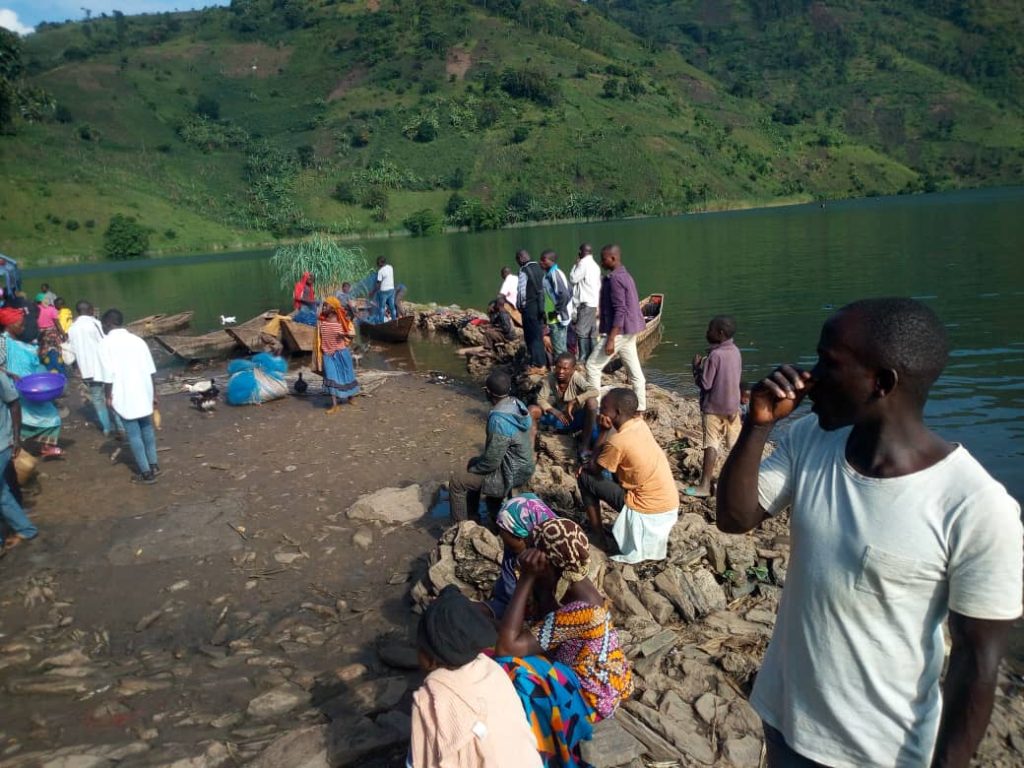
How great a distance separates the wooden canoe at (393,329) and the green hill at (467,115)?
188 ft

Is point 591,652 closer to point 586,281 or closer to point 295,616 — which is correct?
point 295,616

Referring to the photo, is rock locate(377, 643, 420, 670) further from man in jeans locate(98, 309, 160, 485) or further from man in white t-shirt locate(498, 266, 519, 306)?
man in white t-shirt locate(498, 266, 519, 306)

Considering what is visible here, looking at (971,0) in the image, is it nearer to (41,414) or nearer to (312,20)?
(312,20)

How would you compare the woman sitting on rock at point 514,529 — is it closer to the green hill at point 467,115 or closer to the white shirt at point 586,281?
the white shirt at point 586,281

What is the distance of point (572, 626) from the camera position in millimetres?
3107

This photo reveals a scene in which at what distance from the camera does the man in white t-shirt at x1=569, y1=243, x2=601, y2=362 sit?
364 inches

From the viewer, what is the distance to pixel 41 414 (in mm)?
8031

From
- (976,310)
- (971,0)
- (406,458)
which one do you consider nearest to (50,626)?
(406,458)

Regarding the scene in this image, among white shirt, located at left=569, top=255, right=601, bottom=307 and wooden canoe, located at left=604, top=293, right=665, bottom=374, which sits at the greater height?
white shirt, located at left=569, top=255, right=601, bottom=307

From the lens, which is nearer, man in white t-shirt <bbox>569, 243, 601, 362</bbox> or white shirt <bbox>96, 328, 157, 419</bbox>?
white shirt <bbox>96, 328, 157, 419</bbox>

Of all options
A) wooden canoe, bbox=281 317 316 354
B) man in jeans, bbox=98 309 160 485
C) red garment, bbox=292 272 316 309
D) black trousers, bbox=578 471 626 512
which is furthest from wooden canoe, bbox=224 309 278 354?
black trousers, bbox=578 471 626 512

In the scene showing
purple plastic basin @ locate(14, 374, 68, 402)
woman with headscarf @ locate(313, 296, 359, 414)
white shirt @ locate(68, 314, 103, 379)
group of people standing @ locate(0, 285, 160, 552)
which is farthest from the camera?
woman with headscarf @ locate(313, 296, 359, 414)

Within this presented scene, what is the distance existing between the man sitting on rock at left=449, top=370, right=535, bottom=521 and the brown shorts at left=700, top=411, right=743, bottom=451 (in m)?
1.76

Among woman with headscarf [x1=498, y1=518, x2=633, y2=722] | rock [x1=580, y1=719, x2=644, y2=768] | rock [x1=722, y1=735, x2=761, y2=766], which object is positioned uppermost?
woman with headscarf [x1=498, y1=518, x2=633, y2=722]
